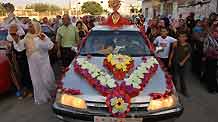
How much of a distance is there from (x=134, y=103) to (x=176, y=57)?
3.80 metres

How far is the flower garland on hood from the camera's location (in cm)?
468

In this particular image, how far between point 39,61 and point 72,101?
2.80 m

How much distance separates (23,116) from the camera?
263 inches

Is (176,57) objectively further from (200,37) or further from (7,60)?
(7,60)

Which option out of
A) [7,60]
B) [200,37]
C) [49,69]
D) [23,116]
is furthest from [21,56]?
[200,37]

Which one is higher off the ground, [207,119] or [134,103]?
[134,103]

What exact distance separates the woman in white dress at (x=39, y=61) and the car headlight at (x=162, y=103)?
3.30 meters

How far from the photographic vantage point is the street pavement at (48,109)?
6.43 meters

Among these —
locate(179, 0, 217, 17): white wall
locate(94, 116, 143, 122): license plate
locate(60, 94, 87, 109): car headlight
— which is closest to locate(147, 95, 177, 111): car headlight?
locate(94, 116, 143, 122): license plate

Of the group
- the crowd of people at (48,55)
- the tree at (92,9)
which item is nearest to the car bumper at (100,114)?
the crowd of people at (48,55)

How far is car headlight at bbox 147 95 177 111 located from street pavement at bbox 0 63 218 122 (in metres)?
1.37

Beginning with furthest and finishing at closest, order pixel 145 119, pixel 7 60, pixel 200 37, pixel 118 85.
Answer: pixel 200 37, pixel 7 60, pixel 118 85, pixel 145 119

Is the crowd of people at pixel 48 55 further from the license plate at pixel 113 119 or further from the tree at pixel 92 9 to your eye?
the tree at pixel 92 9

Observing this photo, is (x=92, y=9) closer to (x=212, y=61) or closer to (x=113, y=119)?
(x=212, y=61)
